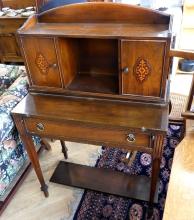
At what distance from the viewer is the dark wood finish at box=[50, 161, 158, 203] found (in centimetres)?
161

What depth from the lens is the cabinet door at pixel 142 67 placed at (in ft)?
3.33

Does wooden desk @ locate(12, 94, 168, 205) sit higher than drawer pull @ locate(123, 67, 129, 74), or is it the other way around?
drawer pull @ locate(123, 67, 129, 74)

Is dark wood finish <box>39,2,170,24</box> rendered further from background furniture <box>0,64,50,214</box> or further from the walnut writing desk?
background furniture <box>0,64,50,214</box>

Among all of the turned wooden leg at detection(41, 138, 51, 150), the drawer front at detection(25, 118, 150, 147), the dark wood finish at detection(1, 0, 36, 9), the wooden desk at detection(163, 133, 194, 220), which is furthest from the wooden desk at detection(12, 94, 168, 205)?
the dark wood finish at detection(1, 0, 36, 9)

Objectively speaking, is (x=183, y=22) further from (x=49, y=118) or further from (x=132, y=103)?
(x=49, y=118)

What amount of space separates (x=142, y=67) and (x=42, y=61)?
1.63 feet

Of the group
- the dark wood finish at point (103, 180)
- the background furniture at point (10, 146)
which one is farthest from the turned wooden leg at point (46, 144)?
the dark wood finish at point (103, 180)

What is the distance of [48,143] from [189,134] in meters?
1.11

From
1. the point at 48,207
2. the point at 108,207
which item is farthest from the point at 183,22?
the point at 48,207

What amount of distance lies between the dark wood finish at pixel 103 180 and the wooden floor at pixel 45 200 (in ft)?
0.19

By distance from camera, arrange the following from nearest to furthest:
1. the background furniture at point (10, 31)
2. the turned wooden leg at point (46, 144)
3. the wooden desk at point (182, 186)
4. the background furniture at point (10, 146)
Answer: the wooden desk at point (182, 186) → the background furniture at point (10, 146) → the turned wooden leg at point (46, 144) → the background furniture at point (10, 31)

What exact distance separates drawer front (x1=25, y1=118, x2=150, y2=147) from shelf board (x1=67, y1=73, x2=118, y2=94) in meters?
0.21

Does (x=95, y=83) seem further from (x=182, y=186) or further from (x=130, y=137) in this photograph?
(x=182, y=186)

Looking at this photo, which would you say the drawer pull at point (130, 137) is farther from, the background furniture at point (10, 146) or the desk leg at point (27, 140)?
the background furniture at point (10, 146)
